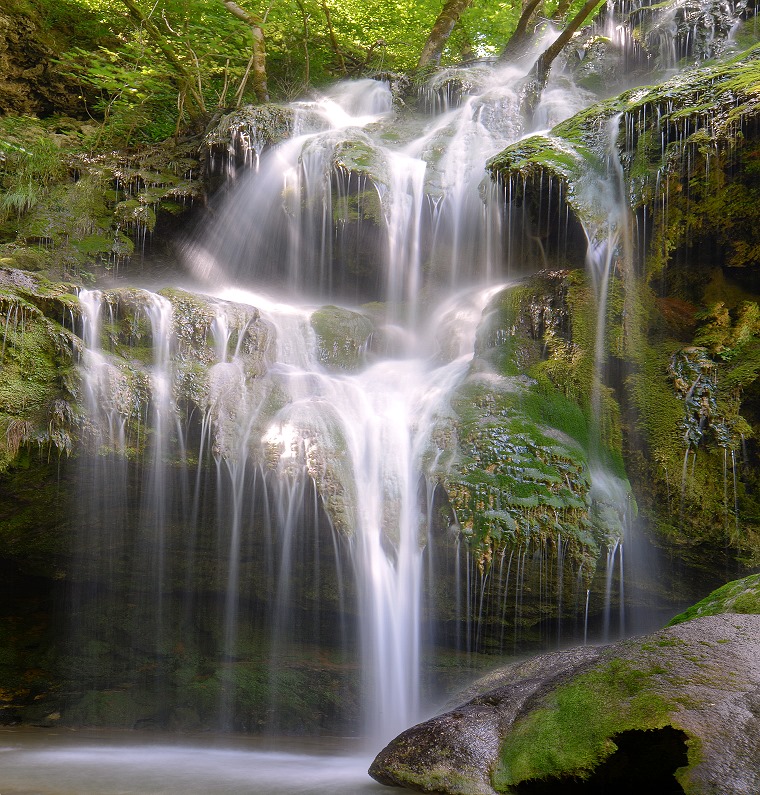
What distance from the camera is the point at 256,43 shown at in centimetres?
1172

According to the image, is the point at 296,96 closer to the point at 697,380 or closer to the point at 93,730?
the point at 697,380

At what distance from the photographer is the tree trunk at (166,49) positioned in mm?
11008

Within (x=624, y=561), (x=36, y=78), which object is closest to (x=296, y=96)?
(x=36, y=78)

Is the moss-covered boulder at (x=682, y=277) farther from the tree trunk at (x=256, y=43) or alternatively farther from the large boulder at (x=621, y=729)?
the tree trunk at (x=256, y=43)

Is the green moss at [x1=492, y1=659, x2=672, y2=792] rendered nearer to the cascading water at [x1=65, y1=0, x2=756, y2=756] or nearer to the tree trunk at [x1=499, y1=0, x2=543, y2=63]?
the cascading water at [x1=65, y1=0, x2=756, y2=756]

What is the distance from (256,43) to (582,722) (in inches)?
494

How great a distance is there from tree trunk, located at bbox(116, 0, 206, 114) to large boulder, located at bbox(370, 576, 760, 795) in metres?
11.7

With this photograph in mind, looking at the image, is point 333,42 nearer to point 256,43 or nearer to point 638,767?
point 256,43

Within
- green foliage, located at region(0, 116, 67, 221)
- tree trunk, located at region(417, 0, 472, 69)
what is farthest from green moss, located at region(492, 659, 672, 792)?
tree trunk, located at region(417, 0, 472, 69)

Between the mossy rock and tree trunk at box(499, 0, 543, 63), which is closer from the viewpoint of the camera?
the mossy rock

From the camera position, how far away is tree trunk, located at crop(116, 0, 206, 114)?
11.0m

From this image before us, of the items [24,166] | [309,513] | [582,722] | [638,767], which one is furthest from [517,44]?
[638,767]

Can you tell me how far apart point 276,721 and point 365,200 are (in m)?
6.79

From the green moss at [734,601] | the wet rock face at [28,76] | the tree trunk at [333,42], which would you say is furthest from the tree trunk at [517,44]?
the green moss at [734,601]
